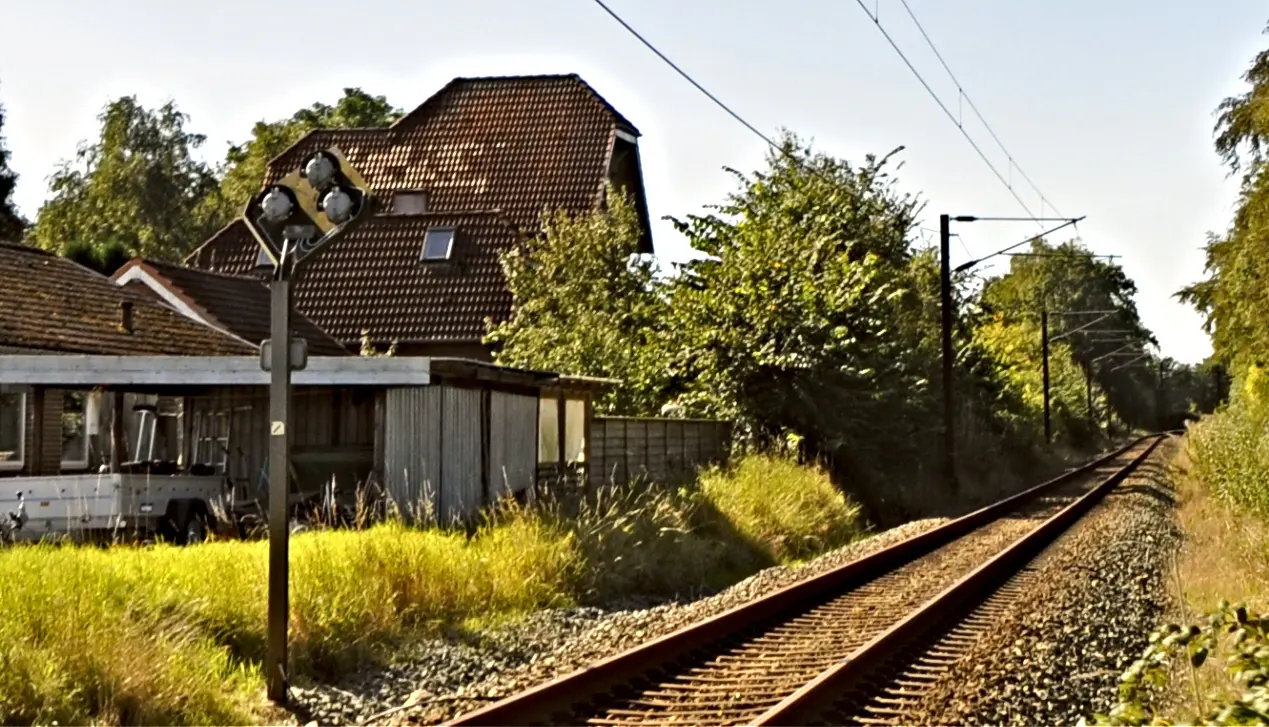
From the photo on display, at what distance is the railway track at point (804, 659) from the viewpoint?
918 cm

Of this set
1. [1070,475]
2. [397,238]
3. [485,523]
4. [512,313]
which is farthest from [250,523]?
[1070,475]

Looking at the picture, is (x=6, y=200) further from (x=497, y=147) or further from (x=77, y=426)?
(x=77, y=426)

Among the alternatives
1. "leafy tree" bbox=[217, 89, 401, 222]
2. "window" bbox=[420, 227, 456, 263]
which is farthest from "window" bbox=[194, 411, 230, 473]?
"leafy tree" bbox=[217, 89, 401, 222]

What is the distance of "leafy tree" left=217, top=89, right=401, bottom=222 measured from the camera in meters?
68.6

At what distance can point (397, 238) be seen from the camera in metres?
42.0

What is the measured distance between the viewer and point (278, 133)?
71.0 m

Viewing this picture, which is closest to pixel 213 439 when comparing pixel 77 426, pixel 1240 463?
pixel 77 426

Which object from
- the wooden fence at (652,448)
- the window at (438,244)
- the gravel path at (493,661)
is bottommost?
the gravel path at (493,661)

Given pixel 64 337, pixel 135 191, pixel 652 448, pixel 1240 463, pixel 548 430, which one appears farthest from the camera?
pixel 135 191

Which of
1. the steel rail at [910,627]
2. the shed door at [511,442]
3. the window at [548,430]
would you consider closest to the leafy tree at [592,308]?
the window at [548,430]

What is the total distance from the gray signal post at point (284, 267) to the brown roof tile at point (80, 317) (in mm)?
13316

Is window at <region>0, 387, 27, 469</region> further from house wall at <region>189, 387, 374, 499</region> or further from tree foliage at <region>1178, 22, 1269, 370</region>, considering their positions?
tree foliage at <region>1178, 22, 1269, 370</region>

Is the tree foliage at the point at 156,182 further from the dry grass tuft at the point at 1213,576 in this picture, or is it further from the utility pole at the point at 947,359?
the dry grass tuft at the point at 1213,576

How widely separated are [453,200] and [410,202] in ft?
4.38
